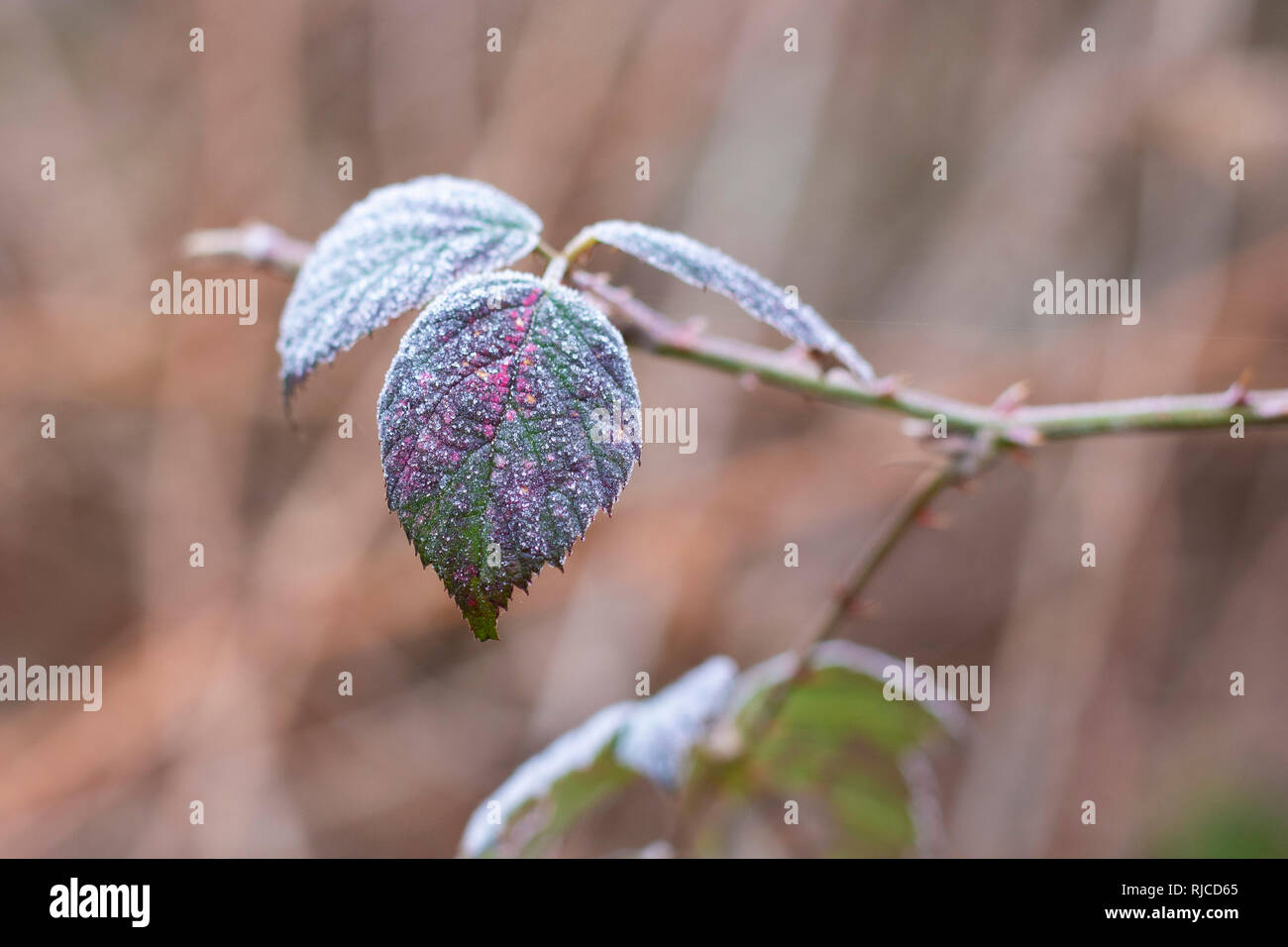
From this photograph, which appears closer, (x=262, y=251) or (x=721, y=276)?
(x=721, y=276)

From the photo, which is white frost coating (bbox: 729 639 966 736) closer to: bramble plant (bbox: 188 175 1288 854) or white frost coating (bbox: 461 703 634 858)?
bramble plant (bbox: 188 175 1288 854)

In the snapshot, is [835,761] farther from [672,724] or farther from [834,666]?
[672,724]

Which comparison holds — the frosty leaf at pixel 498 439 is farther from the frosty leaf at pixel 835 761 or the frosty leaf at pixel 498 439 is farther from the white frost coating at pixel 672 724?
the frosty leaf at pixel 835 761

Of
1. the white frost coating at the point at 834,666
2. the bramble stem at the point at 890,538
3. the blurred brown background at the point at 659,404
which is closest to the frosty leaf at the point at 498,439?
the bramble stem at the point at 890,538

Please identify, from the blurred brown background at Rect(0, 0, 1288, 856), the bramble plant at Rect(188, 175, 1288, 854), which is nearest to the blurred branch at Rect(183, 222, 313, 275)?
the bramble plant at Rect(188, 175, 1288, 854)

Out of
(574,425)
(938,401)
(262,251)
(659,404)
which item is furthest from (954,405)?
(659,404)

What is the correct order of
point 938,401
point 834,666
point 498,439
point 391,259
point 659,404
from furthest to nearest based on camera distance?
point 659,404 < point 834,666 < point 938,401 < point 391,259 < point 498,439

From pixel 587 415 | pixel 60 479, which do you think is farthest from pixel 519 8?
pixel 587 415

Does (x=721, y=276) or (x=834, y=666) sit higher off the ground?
(x=721, y=276)
